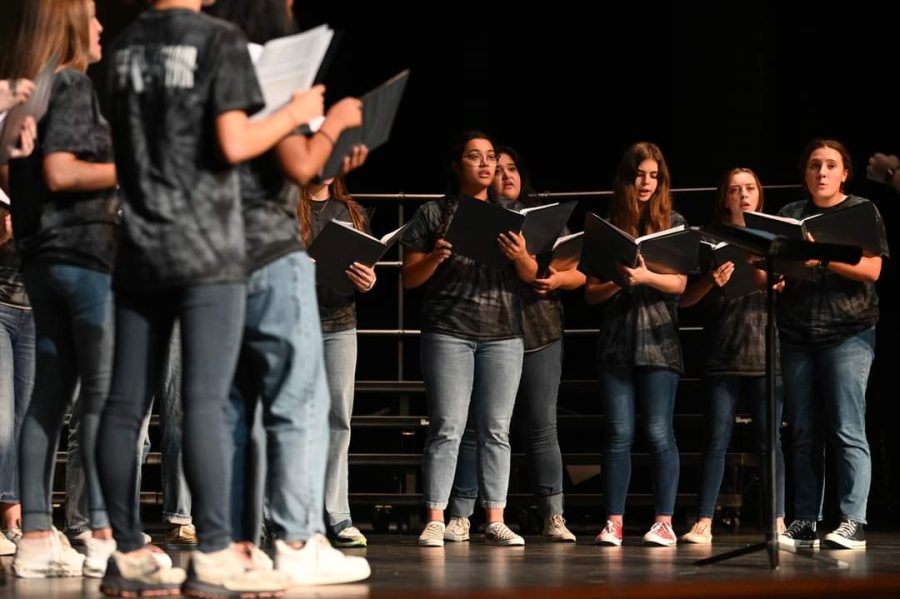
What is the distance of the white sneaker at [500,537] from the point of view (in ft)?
14.6

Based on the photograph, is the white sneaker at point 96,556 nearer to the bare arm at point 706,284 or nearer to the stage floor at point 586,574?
the stage floor at point 586,574

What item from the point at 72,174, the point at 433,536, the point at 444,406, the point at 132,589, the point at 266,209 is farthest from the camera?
the point at 444,406

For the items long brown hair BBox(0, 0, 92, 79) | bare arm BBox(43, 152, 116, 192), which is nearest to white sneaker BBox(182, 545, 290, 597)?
bare arm BBox(43, 152, 116, 192)

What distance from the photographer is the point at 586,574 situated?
10.8 ft

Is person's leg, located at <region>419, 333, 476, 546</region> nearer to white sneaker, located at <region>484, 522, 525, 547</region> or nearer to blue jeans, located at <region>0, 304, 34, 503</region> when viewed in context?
white sneaker, located at <region>484, 522, 525, 547</region>

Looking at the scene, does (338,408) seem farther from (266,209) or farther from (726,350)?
(266,209)

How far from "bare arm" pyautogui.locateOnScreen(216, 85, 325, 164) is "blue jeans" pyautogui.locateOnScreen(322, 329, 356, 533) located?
1866 mm

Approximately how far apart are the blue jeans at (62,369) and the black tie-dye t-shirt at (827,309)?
221 centimetres

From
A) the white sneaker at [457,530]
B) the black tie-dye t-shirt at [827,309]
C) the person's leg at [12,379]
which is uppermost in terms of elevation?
the black tie-dye t-shirt at [827,309]

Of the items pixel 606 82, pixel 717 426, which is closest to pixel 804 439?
pixel 717 426

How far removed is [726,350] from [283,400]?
2398 mm

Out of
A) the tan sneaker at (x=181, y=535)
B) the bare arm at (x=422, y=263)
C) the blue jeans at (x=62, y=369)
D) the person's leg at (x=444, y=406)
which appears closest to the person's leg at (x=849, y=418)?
the person's leg at (x=444, y=406)

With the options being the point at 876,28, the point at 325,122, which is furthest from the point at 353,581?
the point at 876,28

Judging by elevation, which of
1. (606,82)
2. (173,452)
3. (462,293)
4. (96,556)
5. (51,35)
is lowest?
(96,556)
